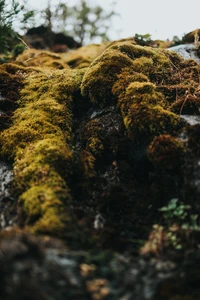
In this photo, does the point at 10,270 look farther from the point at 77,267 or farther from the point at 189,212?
the point at 189,212

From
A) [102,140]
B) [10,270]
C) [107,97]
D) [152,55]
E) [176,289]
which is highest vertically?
[152,55]

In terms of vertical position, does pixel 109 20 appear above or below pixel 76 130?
above

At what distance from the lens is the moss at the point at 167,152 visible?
15.6ft

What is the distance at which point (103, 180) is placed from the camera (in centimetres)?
539

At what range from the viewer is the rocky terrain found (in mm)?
3182

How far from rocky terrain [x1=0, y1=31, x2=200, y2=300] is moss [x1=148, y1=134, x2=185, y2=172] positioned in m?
0.02

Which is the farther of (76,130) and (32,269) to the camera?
(76,130)

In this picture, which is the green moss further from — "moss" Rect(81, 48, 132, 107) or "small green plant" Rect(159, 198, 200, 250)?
"small green plant" Rect(159, 198, 200, 250)

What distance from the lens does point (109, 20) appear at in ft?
82.3

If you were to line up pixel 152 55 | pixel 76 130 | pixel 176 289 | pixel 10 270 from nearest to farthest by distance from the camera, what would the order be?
1. pixel 10 270
2. pixel 176 289
3. pixel 76 130
4. pixel 152 55

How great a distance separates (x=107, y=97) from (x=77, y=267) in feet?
13.4

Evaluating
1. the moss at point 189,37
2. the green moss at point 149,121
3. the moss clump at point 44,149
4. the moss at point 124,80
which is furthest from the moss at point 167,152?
the moss at point 189,37

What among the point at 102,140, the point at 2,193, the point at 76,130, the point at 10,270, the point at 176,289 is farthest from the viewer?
the point at 76,130

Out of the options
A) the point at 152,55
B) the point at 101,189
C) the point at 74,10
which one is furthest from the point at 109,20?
the point at 101,189
